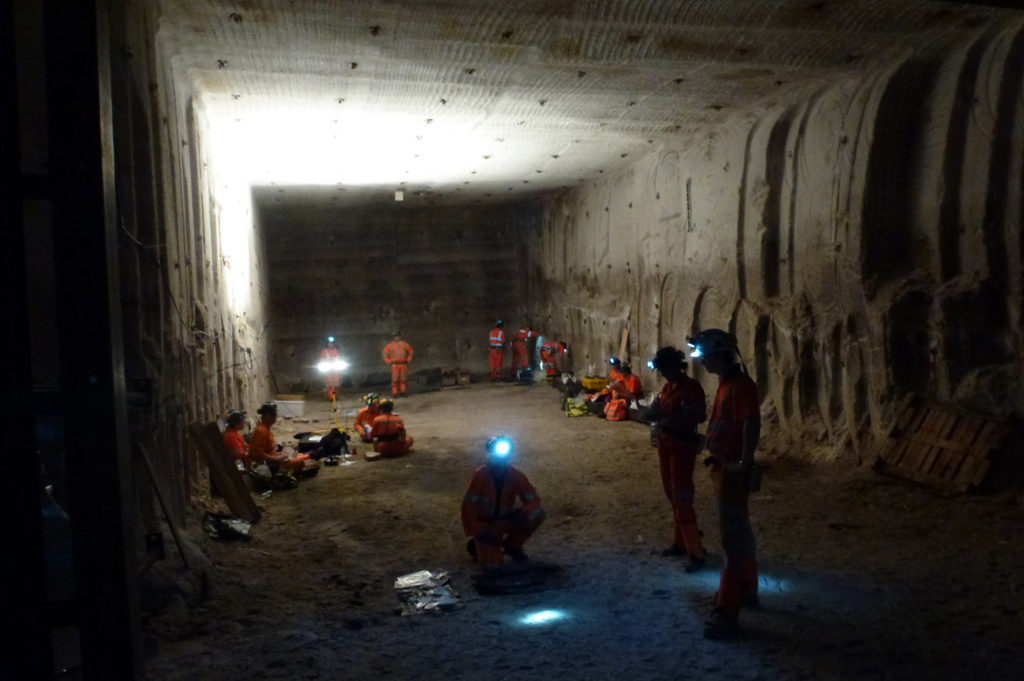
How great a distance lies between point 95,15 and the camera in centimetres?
A: 212

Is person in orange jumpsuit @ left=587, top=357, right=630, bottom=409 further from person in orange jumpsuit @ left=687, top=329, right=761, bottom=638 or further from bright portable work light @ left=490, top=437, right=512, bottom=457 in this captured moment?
person in orange jumpsuit @ left=687, top=329, right=761, bottom=638

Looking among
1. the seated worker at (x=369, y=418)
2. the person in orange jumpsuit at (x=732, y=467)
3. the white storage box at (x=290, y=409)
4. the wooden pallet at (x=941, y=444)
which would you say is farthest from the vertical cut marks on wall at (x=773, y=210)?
the white storage box at (x=290, y=409)

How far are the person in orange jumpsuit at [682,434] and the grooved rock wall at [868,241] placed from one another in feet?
11.8

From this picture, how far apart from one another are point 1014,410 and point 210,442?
8.01 meters

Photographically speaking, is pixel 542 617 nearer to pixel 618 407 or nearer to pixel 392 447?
pixel 392 447

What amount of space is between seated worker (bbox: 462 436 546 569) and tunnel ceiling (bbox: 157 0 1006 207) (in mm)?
4328

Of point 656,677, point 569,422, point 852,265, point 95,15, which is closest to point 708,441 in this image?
point 656,677

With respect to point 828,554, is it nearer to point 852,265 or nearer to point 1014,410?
point 1014,410

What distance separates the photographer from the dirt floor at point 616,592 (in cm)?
412

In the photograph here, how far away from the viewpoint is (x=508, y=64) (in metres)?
8.24

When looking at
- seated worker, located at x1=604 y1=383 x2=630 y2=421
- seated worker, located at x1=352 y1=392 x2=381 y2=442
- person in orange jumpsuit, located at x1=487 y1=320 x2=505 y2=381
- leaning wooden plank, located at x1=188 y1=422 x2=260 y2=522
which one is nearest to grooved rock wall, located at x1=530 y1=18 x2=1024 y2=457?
seated worker, located at x1=604 y1=383 x2=630 y2=421

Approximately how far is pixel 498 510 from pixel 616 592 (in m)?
1.18

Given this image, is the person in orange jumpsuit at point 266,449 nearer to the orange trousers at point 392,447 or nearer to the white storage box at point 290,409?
the orange trousers at point 392,447

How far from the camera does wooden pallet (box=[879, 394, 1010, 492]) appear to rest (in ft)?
22.6
